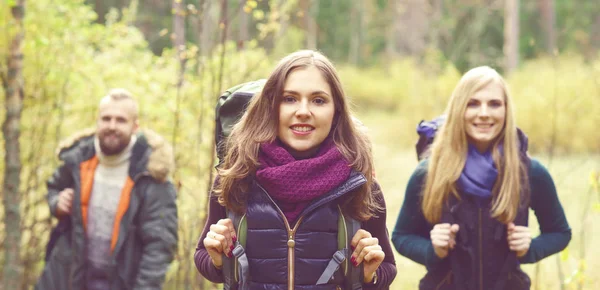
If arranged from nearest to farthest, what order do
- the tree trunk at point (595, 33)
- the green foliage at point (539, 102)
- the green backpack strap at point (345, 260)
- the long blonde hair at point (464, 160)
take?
the green backpack strap at point (345, 260) < the long blonde hair at point (464, 160) < the green foliage at point (539, 102) < the tree trunk at point (595, 33)

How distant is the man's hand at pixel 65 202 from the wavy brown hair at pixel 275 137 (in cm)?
255

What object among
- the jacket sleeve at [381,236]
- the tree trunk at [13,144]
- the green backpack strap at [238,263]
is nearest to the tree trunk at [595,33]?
the tree trunk at [13,144]

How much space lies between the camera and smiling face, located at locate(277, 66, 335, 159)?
2891 millimetres

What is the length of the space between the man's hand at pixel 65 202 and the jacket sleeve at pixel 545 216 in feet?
9.32

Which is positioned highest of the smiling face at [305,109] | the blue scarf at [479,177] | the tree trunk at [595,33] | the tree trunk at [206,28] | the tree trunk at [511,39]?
the tree trunk at [595,33]

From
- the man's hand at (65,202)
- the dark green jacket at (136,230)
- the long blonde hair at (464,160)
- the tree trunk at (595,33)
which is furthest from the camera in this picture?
the tree trunk at (595,33)

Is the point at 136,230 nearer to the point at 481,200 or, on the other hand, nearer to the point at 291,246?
the point at 481,200

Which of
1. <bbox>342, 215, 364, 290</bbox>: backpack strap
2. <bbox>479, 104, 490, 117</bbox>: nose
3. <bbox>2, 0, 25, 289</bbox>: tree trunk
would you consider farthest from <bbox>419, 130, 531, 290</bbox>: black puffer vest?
<bbox>2, 0, 25, 289</bbox>: tree trunk

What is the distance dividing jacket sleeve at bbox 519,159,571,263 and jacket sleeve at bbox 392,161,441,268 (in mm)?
517

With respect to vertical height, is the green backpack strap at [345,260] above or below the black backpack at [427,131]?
below

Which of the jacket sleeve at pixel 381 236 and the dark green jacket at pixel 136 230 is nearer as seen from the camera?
the jacket sleeve at pixel 381 236

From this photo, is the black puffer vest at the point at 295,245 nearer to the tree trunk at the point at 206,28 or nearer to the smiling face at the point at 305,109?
the smiling face at the point at 305,109

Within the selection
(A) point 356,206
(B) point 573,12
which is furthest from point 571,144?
(B) point 573,12

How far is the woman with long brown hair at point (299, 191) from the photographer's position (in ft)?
9.21
